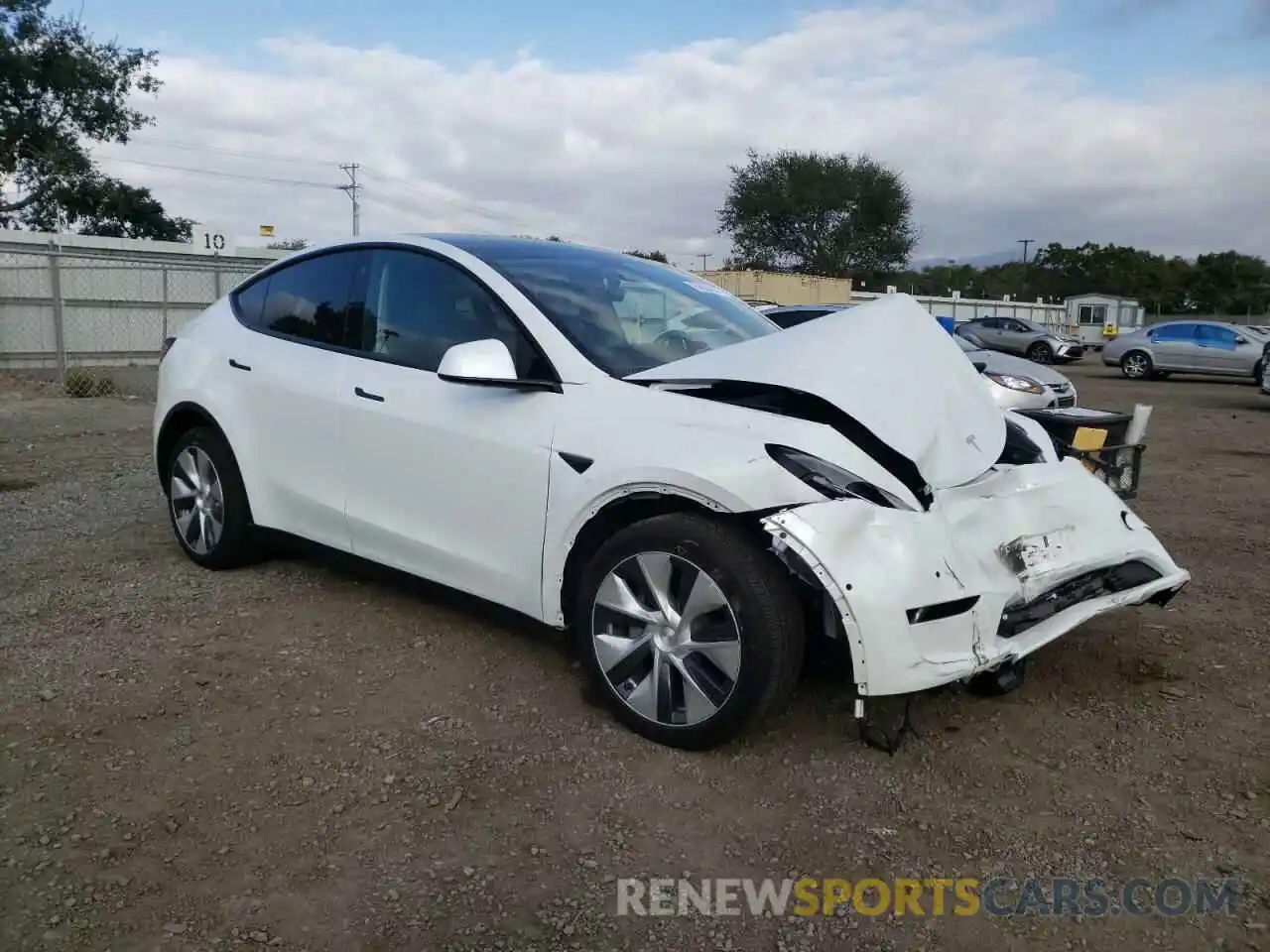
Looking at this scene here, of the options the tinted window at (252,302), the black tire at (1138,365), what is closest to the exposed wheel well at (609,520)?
the tinted window at (252,302)

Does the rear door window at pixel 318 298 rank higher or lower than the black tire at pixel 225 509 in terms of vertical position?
higher

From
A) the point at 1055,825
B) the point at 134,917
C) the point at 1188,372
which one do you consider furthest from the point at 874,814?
the point at 1188,372

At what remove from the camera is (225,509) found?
15.3 feet

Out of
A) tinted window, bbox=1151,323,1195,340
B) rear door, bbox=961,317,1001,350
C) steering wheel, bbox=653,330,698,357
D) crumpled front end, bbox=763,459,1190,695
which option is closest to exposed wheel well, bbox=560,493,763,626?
crumpled front end, bbox=763,459,1190,695

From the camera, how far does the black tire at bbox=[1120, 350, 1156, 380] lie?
2417cm

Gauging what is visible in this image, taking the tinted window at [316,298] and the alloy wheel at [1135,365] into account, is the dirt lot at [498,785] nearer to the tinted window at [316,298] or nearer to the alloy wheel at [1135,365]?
the tinted window at [316,298]

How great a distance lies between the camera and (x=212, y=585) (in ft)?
15.5

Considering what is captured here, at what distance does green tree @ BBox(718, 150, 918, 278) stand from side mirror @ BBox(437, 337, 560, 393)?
5518 cm

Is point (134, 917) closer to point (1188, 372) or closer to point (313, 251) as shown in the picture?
point (313, 251)

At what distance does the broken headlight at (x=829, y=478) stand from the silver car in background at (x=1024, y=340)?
27.5 metres

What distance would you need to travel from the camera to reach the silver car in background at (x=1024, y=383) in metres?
9.95

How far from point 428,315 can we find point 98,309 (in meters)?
16.9

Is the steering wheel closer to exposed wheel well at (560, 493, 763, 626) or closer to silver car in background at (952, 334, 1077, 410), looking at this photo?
exposed wheel well at (560, 493, 763, 626)

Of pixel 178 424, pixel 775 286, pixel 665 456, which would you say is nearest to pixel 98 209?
pixel 775 286
